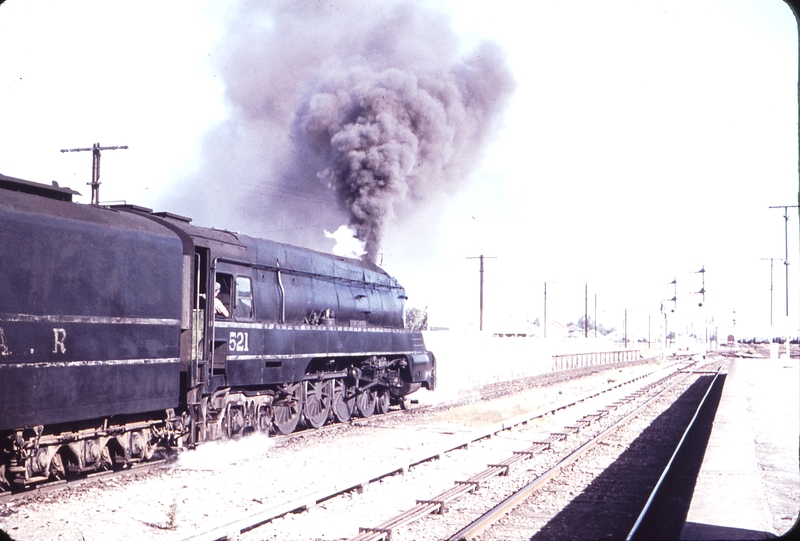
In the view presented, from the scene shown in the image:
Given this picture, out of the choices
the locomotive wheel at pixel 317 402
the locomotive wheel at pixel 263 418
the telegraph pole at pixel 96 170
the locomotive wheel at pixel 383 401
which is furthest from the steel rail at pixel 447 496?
the telegraph pole at pixel 96 170

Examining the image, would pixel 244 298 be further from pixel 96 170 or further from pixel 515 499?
pixel 96 170

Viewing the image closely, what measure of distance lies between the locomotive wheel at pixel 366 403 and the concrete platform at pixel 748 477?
8237 mm

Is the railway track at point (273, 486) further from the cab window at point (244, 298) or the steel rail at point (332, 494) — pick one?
the cab window at point (244, 298)

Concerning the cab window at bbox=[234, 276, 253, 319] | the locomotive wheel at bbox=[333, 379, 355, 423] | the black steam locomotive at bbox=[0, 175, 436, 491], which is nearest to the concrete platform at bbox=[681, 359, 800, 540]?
the black steam locomotive at bbox=[0, 175, 436, 491]

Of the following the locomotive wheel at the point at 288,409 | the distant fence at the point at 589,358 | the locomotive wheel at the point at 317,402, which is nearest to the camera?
the locomotive wheel at the point at 288,409

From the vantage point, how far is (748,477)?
1021cm

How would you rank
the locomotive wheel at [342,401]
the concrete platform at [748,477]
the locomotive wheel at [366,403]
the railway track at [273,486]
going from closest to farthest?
1. the concrete platform at [748,477]
2. the railway track at [273,486]
3. the locomotive wheel at [342,401]
4. the locomotive wheel at [366,403]

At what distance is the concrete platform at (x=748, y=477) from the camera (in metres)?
7.53

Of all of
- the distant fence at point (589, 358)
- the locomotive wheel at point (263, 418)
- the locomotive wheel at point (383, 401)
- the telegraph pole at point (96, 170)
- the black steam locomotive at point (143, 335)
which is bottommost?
the distant fence at point (589, 358)

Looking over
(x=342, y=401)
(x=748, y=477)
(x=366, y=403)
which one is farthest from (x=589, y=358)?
(x=748, y=477)

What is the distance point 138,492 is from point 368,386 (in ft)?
29.6

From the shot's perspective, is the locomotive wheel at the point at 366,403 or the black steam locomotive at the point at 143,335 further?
the locomotive wheel at the point at 366,403

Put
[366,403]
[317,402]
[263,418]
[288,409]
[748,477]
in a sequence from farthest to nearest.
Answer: [366,403] → [317,402] → [288,409] → [263,418] → [748,477]

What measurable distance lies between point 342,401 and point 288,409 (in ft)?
8.27
